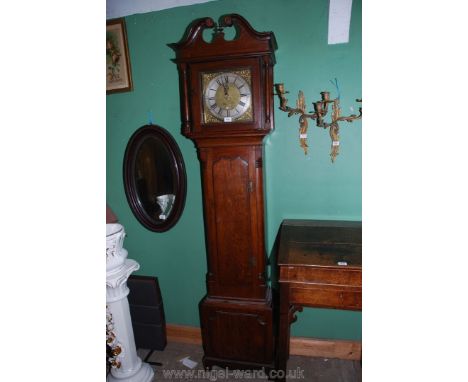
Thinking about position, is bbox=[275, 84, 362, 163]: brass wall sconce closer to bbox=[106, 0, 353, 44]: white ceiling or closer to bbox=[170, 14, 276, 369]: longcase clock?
bbox=[170, 14, 276, 369]: longcase clock

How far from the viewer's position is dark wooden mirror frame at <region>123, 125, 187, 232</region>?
233 centimetres

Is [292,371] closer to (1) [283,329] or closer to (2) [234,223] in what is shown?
(1) [283,329]

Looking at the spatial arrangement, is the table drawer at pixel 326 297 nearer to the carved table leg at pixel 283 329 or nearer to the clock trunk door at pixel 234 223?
the carved table leg at pixel 283 329

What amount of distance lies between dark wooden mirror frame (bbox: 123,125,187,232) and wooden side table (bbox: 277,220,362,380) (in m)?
0.98

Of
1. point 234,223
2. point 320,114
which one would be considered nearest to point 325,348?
point 234,223

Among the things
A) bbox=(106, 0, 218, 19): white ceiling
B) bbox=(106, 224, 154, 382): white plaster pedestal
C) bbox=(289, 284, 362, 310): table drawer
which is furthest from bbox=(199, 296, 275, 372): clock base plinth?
bbox=(106, 0, 218, 19): white ceiling

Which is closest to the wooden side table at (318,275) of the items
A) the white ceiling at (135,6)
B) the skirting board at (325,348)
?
the skirting board at (325,348)

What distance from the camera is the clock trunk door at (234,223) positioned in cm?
188

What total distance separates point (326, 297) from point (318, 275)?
152 millimetres

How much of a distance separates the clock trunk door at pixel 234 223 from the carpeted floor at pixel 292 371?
664 mm

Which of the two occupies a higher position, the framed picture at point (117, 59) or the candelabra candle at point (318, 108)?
the framed picture at point (117, 59)
